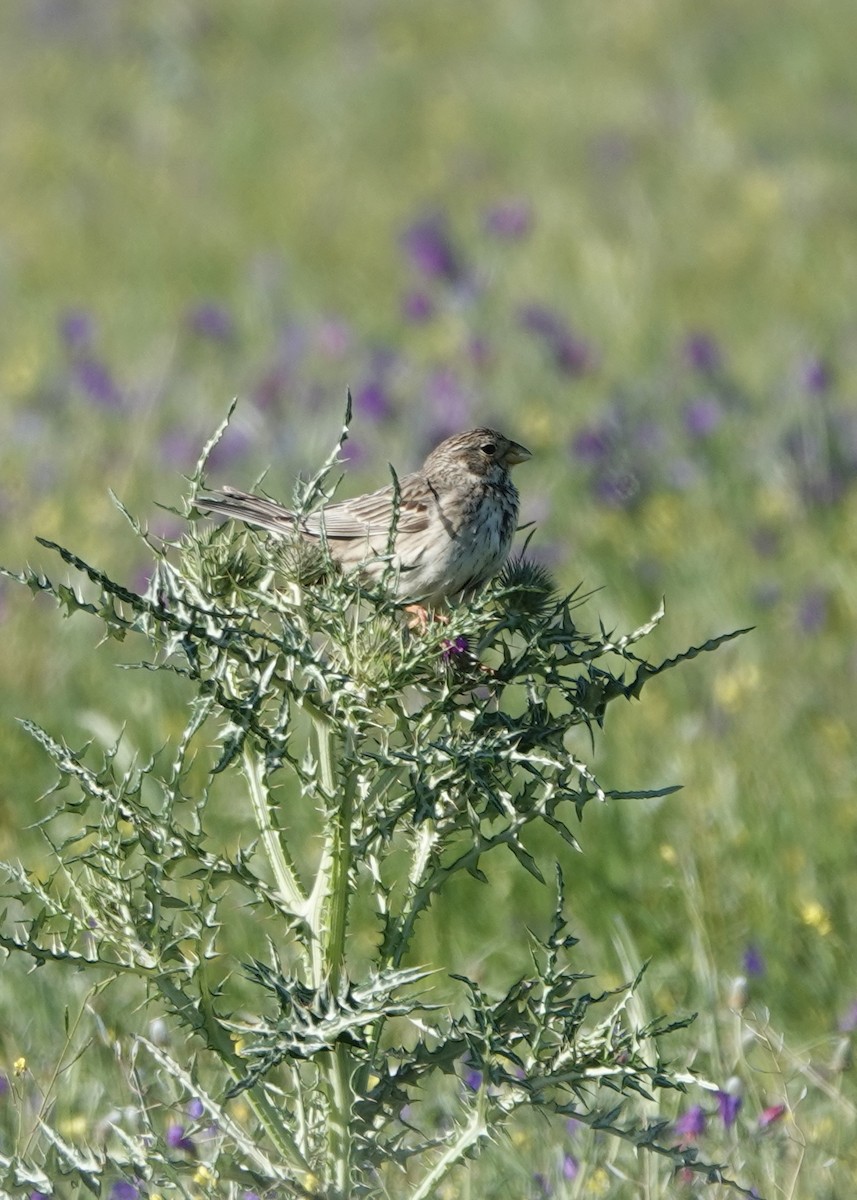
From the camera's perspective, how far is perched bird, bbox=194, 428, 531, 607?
3135 millimetres

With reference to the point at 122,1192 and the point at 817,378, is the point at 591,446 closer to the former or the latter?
the point at 817,378

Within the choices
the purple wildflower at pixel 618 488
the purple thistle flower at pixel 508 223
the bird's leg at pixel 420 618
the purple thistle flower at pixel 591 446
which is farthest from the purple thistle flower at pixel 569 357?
the bird's leg at pixel 420 618

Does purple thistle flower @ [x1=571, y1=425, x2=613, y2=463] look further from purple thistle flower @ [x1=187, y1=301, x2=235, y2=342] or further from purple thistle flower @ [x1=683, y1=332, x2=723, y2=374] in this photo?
purple thistle flower @ [x1=187, y1=301, x2=235, y2=342]

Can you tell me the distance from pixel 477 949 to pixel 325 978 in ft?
6.36

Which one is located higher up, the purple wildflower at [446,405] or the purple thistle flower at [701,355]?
the purple thistle flower at [701,355]

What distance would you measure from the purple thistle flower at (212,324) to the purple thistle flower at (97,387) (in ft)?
2.88

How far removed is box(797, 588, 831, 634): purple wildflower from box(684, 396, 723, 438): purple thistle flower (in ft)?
4.76

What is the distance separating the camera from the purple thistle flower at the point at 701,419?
7.19 m

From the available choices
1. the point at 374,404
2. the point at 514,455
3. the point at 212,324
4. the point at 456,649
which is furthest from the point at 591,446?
the point at 456,649

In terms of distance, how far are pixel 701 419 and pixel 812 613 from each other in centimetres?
163

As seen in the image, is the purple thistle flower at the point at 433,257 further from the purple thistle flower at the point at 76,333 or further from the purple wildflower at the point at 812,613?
the purple wildflower at the point at 812,613

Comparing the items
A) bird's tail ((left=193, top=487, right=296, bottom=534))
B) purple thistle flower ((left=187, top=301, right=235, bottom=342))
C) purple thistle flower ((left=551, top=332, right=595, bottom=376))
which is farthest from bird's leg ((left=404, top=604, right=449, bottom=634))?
purple thistle flower ((left=187, top=301, right=235, bottom=342))

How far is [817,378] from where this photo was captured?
23.9 feet

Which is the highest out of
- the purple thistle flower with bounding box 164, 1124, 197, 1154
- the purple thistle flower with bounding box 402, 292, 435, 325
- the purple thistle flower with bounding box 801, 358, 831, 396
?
the purple thistle flower with bounding box 402, 292, 435, 325
